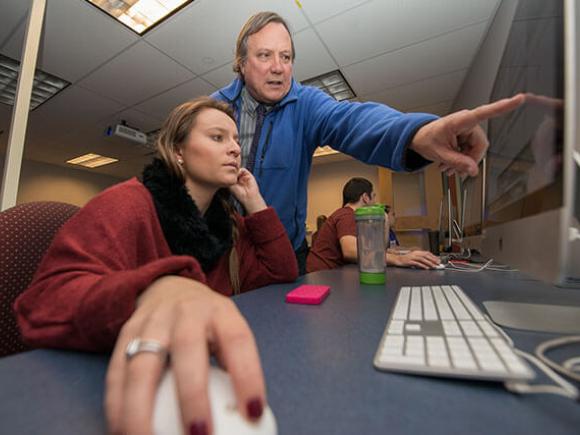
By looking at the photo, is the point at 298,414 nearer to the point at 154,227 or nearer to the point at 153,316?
the point at 153,316

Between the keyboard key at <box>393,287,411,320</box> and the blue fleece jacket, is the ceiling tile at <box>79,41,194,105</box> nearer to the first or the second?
the blue fleece jacket

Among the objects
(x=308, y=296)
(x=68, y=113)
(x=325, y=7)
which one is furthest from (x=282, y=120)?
(x=68, y=113)

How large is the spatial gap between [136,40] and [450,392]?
287 cm

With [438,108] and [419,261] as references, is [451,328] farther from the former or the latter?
[438,108]

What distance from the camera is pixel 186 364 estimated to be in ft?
0.65

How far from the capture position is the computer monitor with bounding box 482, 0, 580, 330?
0.99 ft

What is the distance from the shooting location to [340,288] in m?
0.78

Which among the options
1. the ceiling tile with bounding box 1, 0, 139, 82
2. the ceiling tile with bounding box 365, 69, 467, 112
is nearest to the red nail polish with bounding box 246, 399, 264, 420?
the ceiling tile with bounding box 1, 0, 139, 82

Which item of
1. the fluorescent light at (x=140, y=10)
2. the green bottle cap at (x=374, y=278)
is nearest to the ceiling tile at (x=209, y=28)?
the fluorescent light at (x=140, y=10)

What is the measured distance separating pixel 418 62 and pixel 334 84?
81 centimetres

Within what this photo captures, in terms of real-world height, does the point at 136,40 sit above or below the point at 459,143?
above

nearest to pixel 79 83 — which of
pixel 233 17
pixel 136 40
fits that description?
pixel 136 40

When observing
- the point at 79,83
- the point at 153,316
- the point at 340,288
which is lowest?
the point at 340,288

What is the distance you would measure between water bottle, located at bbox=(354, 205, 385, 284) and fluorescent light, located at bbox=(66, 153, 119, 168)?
5.45m
